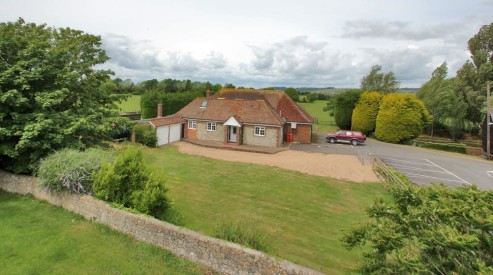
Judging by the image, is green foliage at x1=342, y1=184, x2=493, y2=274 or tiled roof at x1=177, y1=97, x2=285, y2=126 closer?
green foliage at x1=342, y1=184, x2=493, y2=274

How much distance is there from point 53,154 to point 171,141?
19459 mm

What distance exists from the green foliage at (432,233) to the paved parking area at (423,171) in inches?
620

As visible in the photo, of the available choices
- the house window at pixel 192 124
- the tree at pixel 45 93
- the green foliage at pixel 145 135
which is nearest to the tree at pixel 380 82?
the house window at pixel 192 124

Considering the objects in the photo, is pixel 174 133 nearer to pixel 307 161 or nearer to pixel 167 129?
pixel 167 129

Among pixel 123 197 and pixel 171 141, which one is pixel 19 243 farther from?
pixel 171 141

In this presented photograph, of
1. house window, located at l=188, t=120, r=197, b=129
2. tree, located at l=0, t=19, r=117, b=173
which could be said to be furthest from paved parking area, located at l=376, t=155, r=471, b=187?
tree, located at l=0, t=19, r=117, b=173

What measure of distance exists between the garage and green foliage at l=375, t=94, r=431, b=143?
2615 cm

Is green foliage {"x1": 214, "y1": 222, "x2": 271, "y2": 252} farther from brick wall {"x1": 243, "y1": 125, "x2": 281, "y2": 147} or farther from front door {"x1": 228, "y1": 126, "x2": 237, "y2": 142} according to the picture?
front door {"x1": 228, "y1": 126, "x2": 237, "y2": 142}

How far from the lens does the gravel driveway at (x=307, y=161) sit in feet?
68.7

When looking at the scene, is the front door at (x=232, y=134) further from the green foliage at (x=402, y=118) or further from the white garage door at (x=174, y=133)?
the green foliage at (x=402, y=118)

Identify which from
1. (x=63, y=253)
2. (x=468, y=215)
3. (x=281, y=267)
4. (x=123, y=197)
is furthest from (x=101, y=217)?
(x=468, y=215)

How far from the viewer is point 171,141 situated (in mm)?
30875

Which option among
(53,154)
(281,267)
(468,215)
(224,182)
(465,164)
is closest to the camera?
(468,215)

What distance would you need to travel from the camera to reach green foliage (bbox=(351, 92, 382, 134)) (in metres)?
40.4
